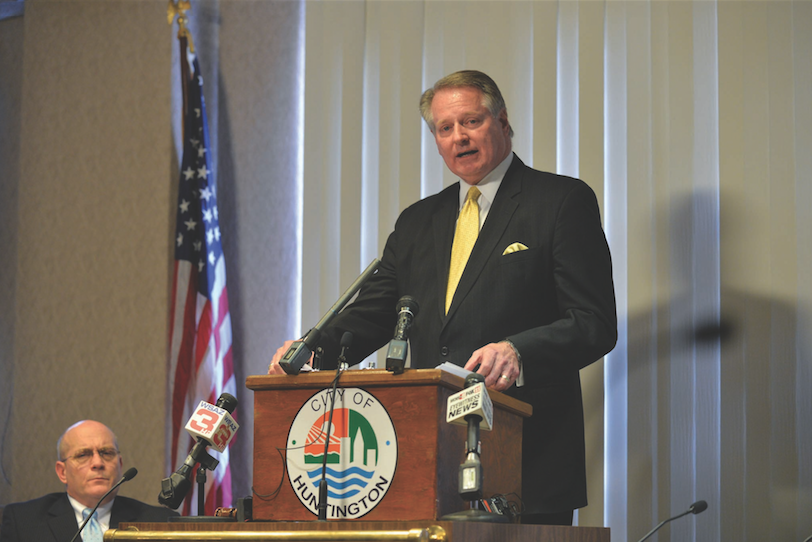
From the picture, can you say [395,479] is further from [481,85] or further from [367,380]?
[481,85]

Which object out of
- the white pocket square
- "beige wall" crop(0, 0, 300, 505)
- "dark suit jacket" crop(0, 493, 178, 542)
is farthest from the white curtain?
"dark suit jacket" crop(0, 493, 178, 542)

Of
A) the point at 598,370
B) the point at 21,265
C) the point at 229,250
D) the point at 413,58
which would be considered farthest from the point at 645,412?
the point at 21,265

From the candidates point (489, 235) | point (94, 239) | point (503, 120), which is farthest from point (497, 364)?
point (94, 239)

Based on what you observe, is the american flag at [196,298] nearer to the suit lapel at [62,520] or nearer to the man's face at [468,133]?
the suit lapel at [62,520]

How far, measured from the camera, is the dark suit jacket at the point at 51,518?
11.4 ft

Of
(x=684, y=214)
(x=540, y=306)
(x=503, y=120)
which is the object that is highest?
(x=503, y=120)

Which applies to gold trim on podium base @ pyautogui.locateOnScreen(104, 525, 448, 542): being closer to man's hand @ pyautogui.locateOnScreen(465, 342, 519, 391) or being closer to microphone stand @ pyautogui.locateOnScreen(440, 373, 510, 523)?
microphone stand @ pyautogui.locateOnScreen(440, 373, 510, 523)

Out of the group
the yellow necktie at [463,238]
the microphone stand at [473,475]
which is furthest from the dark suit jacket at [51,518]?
the microphone stand at [473,475]

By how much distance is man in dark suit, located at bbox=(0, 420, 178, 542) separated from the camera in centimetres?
347

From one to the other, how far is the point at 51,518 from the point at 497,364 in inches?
92.0

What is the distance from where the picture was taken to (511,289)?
2.34 m

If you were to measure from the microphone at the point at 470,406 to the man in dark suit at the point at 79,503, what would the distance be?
7.19 ft

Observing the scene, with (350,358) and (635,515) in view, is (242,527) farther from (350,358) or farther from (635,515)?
(635,515)

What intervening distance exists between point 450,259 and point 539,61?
1581mm
